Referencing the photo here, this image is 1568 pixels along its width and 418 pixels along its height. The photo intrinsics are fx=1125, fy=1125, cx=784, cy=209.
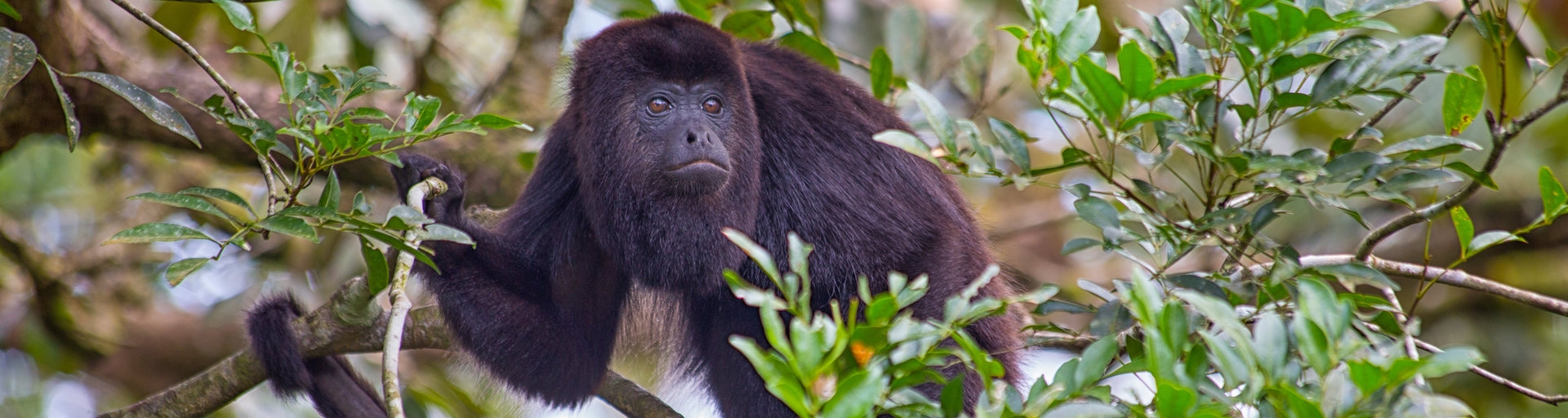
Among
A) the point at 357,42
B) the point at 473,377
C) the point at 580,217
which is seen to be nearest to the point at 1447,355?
the point at 580,217

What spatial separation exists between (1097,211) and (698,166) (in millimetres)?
1148

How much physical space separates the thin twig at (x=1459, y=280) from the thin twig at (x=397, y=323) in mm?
1590

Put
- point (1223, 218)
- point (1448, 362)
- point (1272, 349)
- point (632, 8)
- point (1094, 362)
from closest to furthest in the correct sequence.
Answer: point (1448, 362) → point (1272, 349) → point (1094, 362) → point (1223, 218) → point (632, 8)

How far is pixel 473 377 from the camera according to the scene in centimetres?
342

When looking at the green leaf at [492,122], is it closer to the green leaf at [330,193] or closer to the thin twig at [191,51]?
the green leaf at [330,193]

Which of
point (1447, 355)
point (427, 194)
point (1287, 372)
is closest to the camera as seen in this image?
point (1447, 355)

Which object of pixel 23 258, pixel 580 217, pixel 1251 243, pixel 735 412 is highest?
pixel 1251 243

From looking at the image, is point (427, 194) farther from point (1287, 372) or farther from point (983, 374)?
point (1287, 372)

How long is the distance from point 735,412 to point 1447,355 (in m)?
2.29

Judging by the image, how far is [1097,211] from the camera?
2043mm

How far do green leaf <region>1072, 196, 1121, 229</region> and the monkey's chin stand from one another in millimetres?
1089

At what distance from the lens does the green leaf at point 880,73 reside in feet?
12.6

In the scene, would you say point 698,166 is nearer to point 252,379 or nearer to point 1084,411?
point 252,379

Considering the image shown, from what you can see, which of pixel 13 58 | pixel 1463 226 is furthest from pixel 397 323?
pixel 1463 226
